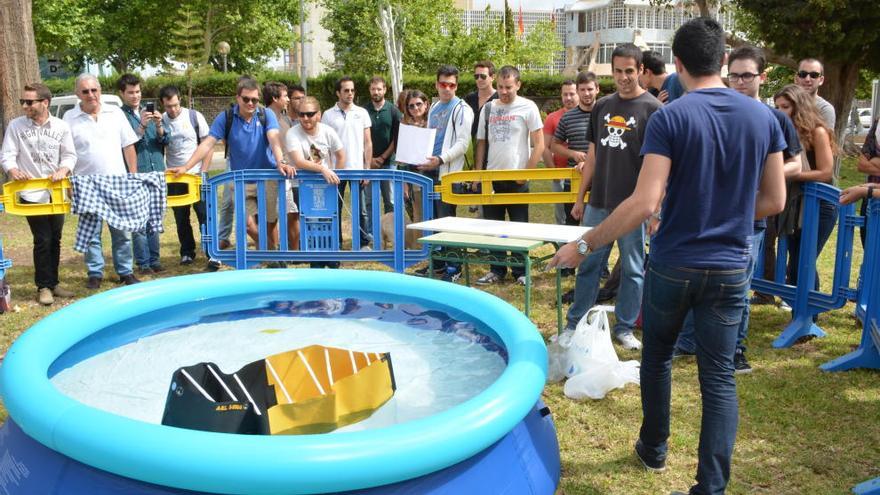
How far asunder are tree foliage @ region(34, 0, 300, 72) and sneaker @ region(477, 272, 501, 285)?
29.4 metres

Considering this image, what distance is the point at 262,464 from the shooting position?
2.61m

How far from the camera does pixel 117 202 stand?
24.0ft

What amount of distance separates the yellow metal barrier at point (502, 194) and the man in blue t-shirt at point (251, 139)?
1719 mm

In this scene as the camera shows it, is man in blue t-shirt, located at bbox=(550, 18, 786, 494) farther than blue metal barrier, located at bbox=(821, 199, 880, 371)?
No

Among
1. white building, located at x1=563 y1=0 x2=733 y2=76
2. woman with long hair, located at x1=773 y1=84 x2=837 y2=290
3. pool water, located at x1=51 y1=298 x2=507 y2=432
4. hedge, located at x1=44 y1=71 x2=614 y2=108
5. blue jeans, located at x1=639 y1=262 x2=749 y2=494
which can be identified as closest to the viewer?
blue jeans, located at x1=639 y1=262 x2=749 y2=494

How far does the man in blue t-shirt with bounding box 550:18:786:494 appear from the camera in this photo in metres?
3.10

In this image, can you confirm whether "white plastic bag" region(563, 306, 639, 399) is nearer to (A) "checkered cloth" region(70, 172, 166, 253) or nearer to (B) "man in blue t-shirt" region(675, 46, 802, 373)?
(B) "man in blue t-shirt" region(675, 46, 802, 373)

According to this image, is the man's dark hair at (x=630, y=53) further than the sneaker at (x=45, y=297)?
No

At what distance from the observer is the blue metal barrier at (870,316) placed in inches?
197

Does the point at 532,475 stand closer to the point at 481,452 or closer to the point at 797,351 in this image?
the point at 481,452

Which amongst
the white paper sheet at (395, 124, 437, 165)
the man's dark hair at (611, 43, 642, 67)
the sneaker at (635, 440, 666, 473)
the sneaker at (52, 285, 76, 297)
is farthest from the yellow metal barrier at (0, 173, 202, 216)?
the sneaker at (635, 440, 666, 473)

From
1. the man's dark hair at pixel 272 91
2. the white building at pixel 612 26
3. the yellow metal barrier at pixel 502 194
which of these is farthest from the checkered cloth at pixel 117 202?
the white building at pixel 612 26

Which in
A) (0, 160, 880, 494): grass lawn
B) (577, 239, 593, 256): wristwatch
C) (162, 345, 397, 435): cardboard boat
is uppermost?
(577, 239, 593, 256): wristwatch

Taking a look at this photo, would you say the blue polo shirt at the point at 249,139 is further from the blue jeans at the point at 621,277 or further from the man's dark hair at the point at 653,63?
the blue jeans at the point at 621,277
